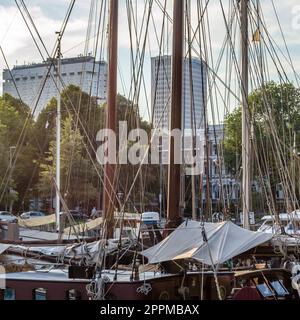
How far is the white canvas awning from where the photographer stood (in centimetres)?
939

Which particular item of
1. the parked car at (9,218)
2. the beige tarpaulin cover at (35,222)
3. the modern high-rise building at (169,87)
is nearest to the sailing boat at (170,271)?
the modern high-rise building at (169,87)

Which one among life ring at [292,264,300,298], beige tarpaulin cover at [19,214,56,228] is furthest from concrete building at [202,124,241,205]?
beige tarpaulin cover at [19,214,56,228]

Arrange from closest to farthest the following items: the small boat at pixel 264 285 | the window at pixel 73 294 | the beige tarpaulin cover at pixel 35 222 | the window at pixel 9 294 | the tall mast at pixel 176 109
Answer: the small boat at pixel 264 285 → the window at pixel 73 294 → the window at pixel 9 294 → the tall mast at pixel 176 109 → the beige tarpaulin cover at pixel 35 222

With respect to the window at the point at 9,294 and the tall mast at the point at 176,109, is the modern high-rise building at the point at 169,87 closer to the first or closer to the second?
the tall mast at the point at 176,109

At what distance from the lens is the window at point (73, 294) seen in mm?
9787

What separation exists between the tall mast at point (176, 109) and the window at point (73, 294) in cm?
202

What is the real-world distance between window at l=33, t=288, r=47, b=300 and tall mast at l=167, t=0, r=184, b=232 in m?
2.39

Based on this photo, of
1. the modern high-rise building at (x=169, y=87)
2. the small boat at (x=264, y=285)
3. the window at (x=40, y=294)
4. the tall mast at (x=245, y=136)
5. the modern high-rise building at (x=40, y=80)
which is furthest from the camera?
the modern high-rise building at (x=40, y=80)

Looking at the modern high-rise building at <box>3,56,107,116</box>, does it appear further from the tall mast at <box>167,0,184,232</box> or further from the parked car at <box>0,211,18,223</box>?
the parked car at <box>0,211,18,223</box>

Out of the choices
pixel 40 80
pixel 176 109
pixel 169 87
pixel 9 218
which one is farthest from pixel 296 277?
pixel 9 218

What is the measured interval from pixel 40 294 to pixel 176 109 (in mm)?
3992

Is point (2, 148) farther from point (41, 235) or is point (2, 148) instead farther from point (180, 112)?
point (180, 112)
